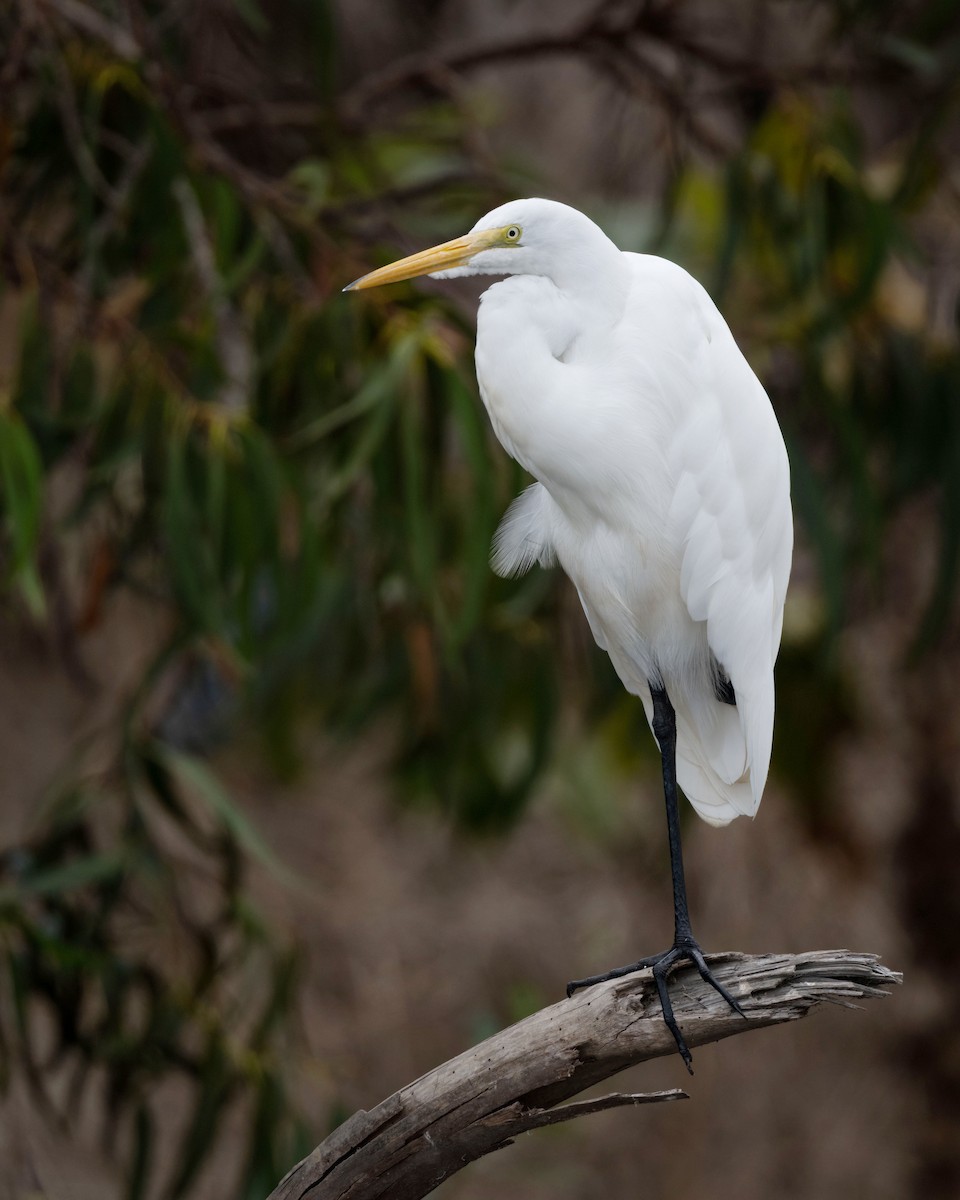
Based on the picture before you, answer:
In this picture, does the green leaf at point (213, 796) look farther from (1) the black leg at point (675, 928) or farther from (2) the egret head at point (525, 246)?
(2) the egret head at point (525, 246)

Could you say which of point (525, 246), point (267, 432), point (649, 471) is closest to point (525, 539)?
point (649, 471)

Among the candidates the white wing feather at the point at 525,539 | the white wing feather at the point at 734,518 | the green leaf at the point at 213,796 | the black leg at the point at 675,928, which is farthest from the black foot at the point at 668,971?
the green leaf at the point at 213,796

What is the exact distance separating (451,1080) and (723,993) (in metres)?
0.24

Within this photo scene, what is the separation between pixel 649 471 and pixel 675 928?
0.42 meters

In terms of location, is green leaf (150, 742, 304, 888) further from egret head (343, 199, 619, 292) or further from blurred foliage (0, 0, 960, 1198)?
egret head (343, 199, 619, 292)

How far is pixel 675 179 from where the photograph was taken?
2506 millimetres

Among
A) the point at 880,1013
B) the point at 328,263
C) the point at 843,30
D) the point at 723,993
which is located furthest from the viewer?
the point at 880,1013

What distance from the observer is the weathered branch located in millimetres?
1162

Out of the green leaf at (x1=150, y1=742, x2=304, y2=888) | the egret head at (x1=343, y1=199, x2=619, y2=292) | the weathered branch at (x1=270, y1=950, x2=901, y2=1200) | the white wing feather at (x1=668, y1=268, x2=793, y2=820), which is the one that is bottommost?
the weathered branch at (x1=270, y1=950, x2=901, y2=1200)

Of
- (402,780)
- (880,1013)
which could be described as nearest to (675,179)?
(402,780)

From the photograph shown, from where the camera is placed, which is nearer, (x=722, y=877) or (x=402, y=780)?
(x=402, y=780)

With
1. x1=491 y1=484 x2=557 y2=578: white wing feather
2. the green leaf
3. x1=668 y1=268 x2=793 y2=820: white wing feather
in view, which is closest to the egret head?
x1=668 y1=268 x2=793 y2=820: white wing feather

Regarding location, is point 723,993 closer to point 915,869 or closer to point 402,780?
point 402,780

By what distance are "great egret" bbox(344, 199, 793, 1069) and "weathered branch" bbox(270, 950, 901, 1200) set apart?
23mm
